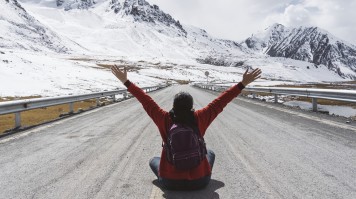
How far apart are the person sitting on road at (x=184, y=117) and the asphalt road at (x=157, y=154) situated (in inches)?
7.8

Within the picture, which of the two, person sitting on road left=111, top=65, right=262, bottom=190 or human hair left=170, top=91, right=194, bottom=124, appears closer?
human hair left=170, top=91, right=194, bottom=124

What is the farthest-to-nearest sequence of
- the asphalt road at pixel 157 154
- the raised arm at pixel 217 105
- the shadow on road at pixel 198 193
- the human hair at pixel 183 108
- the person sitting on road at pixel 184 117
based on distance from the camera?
the asphalt road at pixel 157 154, the shadow on road at pixel 198 193, the raised arm at pixel 217 105, the person sitting on road at pixel 184 117, the human hair at pixel 183 108

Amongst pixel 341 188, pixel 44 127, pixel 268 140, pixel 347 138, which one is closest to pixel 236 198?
pixel 341 188

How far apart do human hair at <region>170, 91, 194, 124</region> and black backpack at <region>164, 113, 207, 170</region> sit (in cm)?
7

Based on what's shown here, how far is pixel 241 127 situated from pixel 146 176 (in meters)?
5.90

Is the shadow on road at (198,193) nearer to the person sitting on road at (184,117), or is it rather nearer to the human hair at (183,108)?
the person sitting on road at (184,117)

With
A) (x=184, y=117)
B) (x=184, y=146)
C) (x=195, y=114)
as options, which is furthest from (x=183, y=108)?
(x=184, y=146)

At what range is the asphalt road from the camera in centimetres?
519

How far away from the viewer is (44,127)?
39.6 feet

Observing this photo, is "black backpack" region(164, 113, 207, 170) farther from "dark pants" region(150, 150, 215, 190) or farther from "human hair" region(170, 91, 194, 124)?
"dark pants" region(150, 150, 215, 190)

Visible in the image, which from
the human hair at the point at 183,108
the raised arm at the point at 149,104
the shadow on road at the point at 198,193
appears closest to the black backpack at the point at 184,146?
the human hair at the point at 183,108

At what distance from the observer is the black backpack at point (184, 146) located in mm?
4719

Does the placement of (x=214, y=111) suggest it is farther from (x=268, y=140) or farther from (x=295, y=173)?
(x=268, y=140)

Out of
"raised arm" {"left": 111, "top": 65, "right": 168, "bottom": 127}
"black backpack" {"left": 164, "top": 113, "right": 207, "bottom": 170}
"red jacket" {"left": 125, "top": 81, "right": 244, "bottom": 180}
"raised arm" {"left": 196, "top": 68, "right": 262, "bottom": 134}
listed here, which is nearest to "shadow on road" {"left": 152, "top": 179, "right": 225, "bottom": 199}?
"red jacket" {"left": 125, "top": 81, "right": 244, "bottom": 180}
